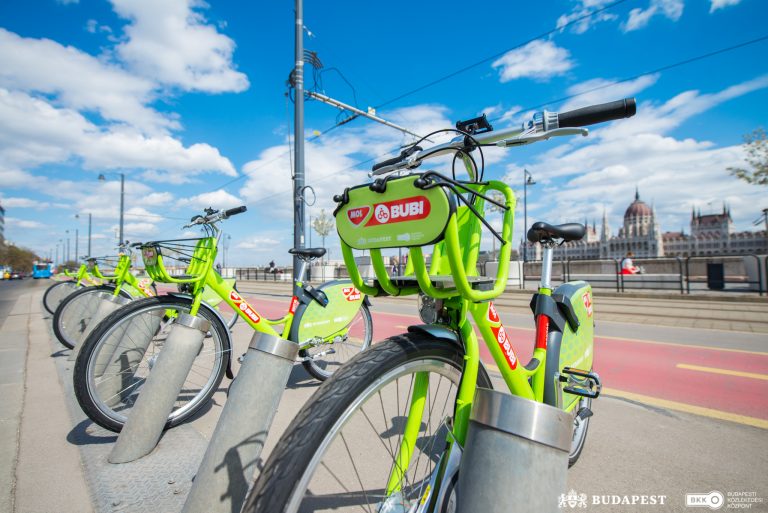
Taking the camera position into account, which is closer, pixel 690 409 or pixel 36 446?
pixel 36 446

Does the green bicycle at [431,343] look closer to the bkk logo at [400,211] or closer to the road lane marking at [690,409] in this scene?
the bkk logo at [400,211]

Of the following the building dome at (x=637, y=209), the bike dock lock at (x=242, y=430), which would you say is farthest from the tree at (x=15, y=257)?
the building dome at (x=637, y=209)

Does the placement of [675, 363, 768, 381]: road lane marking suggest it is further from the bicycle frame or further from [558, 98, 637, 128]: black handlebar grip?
the bicycle frame

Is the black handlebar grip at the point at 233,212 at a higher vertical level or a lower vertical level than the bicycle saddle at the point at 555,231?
higher

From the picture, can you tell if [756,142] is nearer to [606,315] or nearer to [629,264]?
[629,264]

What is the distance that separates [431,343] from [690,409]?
297 cm

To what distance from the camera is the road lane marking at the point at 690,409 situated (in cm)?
286

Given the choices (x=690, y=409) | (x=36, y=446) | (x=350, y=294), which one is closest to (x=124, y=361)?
(x=36, y=446)

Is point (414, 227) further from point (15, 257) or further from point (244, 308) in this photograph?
point (15, 257)

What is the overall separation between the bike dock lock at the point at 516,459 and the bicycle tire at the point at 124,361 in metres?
2.46

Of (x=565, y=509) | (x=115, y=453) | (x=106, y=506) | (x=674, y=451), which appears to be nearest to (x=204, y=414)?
(x=115, y=453)

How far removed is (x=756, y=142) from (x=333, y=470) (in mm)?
23749

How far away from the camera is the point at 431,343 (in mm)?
1302

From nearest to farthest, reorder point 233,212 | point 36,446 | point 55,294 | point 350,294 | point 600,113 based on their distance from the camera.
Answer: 1. point 600,113
2. point 36,446
3. point 233,212
4. point 350,294
5. point 55,294
